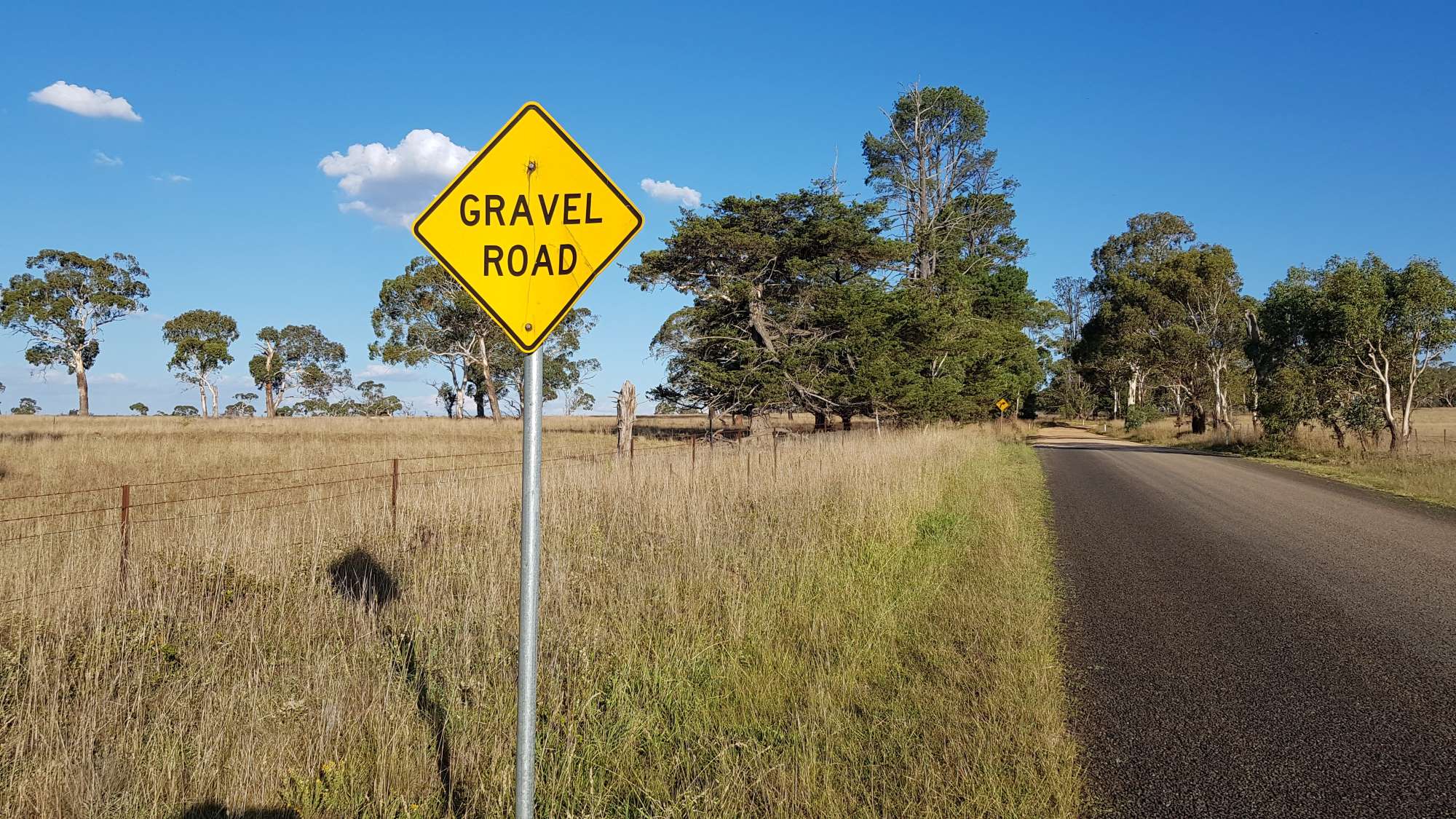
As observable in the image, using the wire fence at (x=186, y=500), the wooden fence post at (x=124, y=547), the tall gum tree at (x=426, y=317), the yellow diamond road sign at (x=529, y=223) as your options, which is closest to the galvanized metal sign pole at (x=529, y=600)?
the yellow diamond road sign at (x=529, y=223)

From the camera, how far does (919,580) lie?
640 centimetres

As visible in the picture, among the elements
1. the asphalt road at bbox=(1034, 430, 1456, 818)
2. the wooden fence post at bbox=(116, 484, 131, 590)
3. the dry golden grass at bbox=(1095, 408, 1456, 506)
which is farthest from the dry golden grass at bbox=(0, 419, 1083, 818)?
the dry golden grass at bbox=(1095, 408, 1456, 506)

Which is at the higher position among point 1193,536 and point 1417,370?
point 1417,370

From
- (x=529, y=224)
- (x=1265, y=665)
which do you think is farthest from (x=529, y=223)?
(x=1265, y=665)

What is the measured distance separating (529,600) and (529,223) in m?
1.49

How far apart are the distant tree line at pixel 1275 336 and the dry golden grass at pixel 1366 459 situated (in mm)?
593

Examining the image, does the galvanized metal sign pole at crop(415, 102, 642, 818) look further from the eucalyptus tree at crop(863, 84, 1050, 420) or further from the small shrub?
the small shrub

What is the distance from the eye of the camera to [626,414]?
16250mm

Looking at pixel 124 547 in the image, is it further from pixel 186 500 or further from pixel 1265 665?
pixel 1265 665

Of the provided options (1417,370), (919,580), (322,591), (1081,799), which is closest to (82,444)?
(322,591)

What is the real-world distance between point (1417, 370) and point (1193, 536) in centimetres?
1958

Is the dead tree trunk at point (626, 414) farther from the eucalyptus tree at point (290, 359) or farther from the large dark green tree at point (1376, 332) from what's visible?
the eucalyptus tree at point (290, 359)

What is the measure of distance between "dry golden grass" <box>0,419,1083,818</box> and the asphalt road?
0.36 metres

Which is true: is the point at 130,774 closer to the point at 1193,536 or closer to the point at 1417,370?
the point at 1193,536
